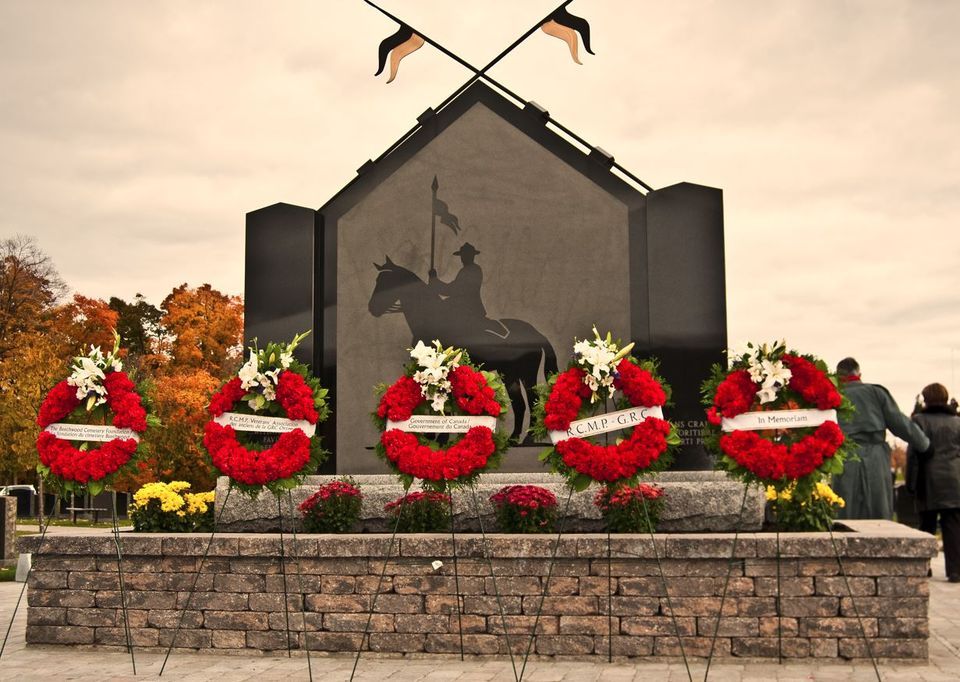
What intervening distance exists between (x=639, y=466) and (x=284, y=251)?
5.46 metres

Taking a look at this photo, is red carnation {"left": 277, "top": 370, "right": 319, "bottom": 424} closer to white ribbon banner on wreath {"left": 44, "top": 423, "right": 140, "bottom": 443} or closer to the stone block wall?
the stone block wall

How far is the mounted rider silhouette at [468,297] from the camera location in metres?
11.3

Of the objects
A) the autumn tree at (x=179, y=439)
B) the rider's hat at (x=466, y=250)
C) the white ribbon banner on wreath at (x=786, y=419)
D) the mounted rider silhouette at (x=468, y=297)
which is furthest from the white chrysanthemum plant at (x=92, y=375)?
the autumn tree at (x=179, y=439)

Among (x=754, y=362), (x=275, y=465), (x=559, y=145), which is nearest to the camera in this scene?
(x=754, y=362)

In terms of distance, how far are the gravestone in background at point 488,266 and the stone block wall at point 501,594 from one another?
7.55 feet

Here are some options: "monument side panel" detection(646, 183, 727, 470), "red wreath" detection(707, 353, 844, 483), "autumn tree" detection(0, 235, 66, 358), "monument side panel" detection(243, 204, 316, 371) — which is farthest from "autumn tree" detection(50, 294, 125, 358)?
"red wreath" detection(707, 353, 844, 483)

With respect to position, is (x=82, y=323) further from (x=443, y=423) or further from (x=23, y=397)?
(x=443, y=423)

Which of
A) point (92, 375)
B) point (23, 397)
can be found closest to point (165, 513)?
point (92, 375)

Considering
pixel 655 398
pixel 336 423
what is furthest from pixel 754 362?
pixel 336 423

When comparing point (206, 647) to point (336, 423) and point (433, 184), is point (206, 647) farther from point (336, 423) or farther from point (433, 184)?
point (433, 184)

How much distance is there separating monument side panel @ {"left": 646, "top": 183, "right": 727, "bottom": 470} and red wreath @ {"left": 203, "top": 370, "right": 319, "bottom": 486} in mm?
3871

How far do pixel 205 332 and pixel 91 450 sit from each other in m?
30.8

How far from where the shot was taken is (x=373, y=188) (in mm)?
11750

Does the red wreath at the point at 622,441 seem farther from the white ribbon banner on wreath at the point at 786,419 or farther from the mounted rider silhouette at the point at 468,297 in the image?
the mounted rider silhouette at the point at 468,297
